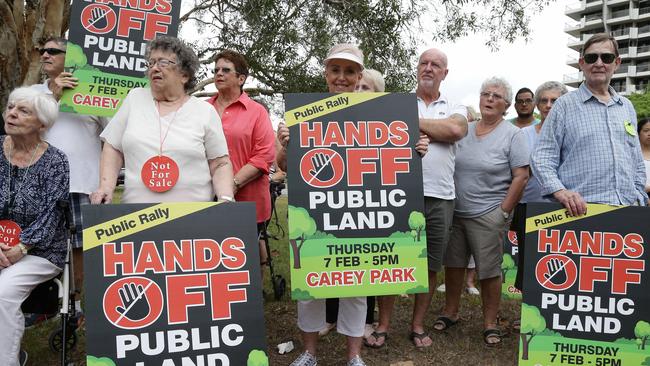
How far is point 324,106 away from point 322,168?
1.29 feet

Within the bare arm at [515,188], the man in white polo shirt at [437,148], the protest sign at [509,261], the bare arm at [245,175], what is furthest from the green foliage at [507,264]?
the bare arm at [245,175]

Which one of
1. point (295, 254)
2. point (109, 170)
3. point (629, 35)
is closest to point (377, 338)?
point (295, 254)

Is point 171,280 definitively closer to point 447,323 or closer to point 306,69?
point 447,323

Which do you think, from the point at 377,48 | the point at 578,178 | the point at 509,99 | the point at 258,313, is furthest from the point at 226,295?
the point at 377,48

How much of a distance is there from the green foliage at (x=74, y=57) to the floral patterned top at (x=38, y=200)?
0.67 metres

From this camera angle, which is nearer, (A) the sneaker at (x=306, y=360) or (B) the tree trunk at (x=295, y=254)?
(B) the tree trunk at (x=295, y=254)

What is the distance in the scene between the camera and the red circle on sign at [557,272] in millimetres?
3166

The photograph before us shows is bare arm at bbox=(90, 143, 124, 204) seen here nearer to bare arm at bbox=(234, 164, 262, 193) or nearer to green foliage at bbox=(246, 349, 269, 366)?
bare arm at bbox=(234, 164, 262, 193)

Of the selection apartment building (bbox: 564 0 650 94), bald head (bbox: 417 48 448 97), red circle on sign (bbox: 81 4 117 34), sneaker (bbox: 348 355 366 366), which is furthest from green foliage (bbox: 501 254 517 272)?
apartment building (bbox: 564 0 650 94)

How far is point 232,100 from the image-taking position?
4023 mm

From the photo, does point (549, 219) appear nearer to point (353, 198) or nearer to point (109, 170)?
point (353, 198)

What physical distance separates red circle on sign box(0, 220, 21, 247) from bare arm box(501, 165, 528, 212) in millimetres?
3350

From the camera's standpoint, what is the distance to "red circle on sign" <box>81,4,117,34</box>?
3.53m

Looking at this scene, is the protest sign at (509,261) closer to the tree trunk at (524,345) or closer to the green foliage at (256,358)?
the tree trunk at (524,345)
